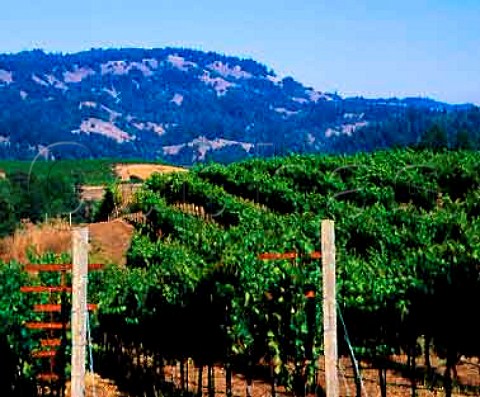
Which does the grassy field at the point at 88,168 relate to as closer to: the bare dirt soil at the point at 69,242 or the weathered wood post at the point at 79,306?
the bare dirt soil at the point at 69,242

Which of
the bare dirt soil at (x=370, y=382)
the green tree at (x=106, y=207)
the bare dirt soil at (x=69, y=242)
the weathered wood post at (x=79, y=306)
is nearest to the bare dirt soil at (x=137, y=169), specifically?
the green tree at (x=106, y=207)

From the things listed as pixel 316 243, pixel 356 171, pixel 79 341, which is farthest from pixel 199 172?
pixel 79 341

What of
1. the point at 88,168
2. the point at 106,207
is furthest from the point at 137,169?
the point at 106,207

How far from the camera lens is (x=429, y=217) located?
996 inches

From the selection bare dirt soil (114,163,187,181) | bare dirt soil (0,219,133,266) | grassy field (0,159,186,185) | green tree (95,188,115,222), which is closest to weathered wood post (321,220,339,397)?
bare dirt soil (0,219,133,266)

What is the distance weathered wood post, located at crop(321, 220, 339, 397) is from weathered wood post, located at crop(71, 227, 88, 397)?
211 cm

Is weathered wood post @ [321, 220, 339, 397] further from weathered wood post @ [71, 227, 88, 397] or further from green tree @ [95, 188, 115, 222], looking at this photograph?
green tree @ [95, 188, 115, 222]

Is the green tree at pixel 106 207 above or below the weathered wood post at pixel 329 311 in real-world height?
above

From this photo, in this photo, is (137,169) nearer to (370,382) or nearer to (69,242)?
(69,242)

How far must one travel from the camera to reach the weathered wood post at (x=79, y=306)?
25.3 feet

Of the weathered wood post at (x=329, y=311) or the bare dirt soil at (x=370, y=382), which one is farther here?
the bare dirt soil at (x=370, y=382)

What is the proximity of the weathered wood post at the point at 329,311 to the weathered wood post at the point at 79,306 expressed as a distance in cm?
211

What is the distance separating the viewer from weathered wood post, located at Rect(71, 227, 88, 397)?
773cm

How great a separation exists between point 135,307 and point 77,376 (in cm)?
975
